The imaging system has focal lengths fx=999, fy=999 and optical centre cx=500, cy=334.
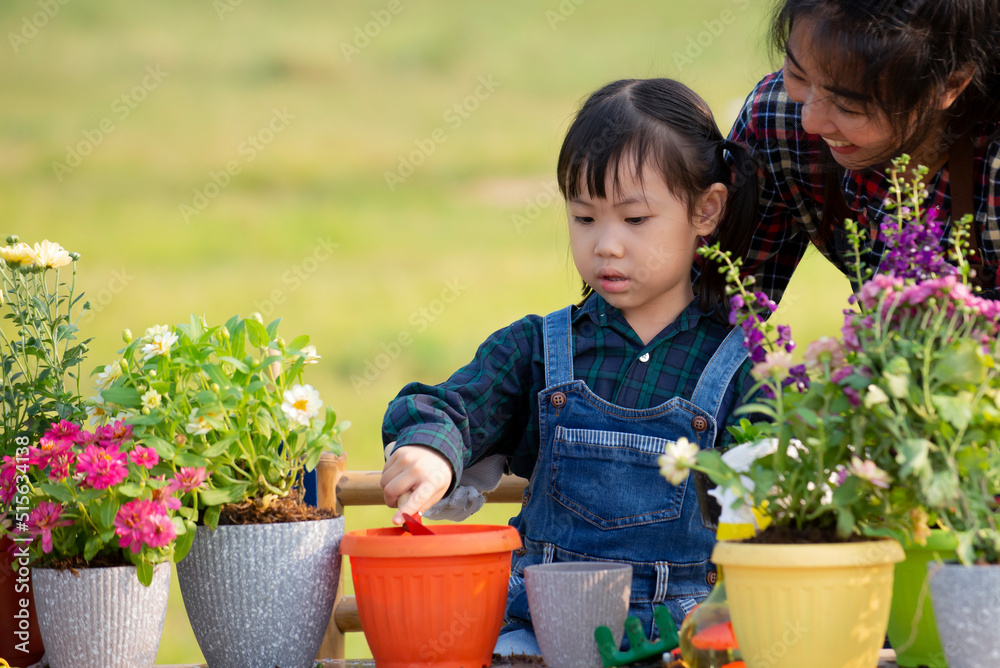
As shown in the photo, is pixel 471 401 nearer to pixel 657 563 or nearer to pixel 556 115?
pixel 657 563

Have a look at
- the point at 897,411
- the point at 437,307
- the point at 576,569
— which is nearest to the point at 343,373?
the point at 437,307

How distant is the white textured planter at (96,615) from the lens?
49.2 inches

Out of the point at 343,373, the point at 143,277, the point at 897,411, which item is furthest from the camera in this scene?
the point at 143,277

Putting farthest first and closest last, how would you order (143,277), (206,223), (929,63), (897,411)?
(206,223)
(143,277)
(929,63)
(897,411)

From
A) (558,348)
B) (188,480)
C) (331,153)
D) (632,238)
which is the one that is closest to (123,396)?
(188,480)

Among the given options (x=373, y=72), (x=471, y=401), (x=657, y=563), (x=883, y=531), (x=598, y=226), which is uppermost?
(x=373, y=72)

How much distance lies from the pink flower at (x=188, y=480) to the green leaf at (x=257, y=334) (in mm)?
202

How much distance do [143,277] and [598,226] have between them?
6025mm

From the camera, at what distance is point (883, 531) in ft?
3.52

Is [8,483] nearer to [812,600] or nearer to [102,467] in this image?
[102,467]

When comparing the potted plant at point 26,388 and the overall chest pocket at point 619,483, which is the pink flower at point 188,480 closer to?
the potted plant at point 26,388

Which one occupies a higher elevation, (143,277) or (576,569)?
(143,277)

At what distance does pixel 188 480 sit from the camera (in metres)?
1.26

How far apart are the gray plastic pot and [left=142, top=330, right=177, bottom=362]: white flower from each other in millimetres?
977
